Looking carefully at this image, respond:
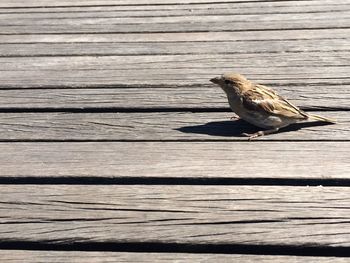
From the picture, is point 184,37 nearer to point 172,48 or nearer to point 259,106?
point 172,48

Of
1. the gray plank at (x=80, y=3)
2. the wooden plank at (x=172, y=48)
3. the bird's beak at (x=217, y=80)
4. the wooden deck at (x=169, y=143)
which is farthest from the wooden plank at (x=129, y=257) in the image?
the gray plank at (x=80, y=3)

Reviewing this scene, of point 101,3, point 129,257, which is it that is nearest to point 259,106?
point 129,257

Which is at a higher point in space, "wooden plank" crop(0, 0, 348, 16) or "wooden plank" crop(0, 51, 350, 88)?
"wooden plank" crop(0, 0, 348, 16)

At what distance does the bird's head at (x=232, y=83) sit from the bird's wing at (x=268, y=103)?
40 millimetres

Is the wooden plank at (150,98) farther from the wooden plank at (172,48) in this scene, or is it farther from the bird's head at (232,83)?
the wooden plank at (172,48)

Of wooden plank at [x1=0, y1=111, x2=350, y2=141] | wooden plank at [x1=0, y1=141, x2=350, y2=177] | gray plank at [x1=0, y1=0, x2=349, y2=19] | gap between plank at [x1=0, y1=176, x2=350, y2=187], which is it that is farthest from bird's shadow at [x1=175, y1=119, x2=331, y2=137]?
gray plank at [x1=0, y1=0, x2=349, y2=19]

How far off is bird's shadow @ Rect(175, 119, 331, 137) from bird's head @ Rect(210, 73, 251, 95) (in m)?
0.18

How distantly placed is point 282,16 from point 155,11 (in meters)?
1.05

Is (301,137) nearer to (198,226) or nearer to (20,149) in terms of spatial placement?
(198,226)

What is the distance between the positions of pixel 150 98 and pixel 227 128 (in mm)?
566

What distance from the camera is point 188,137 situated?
316 cm

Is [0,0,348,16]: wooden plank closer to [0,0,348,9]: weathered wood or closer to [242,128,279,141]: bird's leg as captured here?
[0,0,348,9]: weathered wood

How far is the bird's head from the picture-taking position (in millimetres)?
3424

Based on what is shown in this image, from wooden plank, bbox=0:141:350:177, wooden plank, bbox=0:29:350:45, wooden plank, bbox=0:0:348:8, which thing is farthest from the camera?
wooden plank, bbox=0:0:348:8
